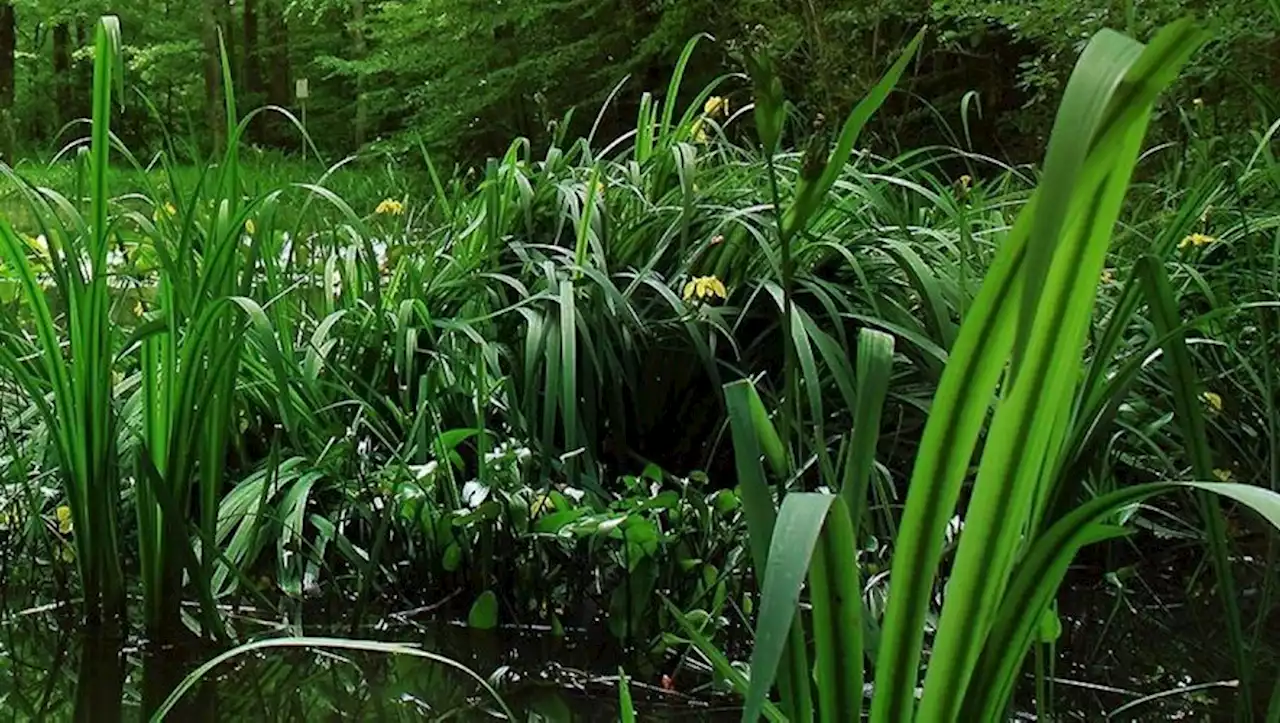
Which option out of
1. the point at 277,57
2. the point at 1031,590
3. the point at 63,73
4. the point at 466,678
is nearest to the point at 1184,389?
the point at 1031,590

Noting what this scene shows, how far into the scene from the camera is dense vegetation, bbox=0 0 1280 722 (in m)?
0.45

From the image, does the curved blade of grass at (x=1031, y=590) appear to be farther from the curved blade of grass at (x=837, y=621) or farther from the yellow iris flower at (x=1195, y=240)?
the yellow iris flower at (x=1195, y=240)

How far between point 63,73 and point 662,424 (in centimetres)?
1272

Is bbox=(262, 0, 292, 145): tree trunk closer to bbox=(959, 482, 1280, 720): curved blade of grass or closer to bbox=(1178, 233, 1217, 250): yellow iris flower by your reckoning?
bbox=(1178, 233, 1217, 250): yellow iris flower

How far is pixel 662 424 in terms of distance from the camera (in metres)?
1.40

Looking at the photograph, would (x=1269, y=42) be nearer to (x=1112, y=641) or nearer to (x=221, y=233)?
(x=1112, y=641)

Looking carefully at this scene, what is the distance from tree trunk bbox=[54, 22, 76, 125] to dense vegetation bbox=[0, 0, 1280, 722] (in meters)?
11.4

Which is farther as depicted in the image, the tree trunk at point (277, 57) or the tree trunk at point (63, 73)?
the tree trunk at point (63, 73)

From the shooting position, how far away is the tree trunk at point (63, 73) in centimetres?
1169

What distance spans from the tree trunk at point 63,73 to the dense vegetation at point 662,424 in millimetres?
11416

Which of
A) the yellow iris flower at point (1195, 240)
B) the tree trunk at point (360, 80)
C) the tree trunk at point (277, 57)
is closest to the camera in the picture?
the yellow iris flower at point (1195, 240)

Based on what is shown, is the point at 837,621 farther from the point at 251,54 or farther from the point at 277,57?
the point at 277,57

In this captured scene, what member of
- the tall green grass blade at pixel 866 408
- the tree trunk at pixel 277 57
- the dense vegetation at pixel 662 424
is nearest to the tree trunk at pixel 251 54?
the tree trunk at pixel 277 57

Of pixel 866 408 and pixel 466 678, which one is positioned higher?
pixel 866 408
